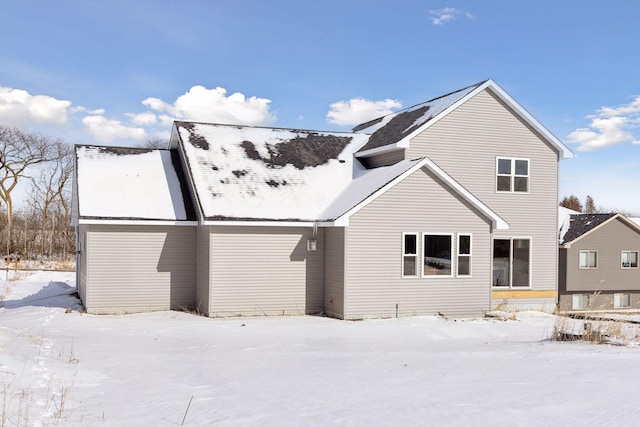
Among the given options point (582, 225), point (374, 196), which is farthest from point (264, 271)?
point (582, 225)

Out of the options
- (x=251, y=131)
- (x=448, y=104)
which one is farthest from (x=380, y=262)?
(x=251, y=131)

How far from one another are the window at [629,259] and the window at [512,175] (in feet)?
61.9

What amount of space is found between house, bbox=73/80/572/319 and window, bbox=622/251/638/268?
729 inches

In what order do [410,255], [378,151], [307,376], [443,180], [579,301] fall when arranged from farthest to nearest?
[579,301], [378,151], [443,180], [410,255], [307,376]

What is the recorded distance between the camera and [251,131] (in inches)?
894

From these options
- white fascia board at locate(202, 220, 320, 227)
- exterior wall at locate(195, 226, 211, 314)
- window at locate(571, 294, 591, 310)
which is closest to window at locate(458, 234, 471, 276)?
white fascia board at locate(202, 220, 320, 227)

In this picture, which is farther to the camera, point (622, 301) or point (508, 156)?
point (622, 301)

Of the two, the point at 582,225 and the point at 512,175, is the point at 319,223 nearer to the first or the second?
the point at 512,175

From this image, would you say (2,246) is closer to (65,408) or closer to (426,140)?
(426,140)

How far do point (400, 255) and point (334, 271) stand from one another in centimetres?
196

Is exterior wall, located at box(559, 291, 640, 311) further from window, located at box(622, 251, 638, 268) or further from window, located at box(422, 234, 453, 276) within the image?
window, located at box(422, 234, 453, 276)

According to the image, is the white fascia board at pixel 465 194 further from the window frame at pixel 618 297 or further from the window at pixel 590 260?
the window frame at pixel 618 297

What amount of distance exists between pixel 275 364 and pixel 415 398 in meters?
3.26

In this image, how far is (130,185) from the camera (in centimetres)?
1967
